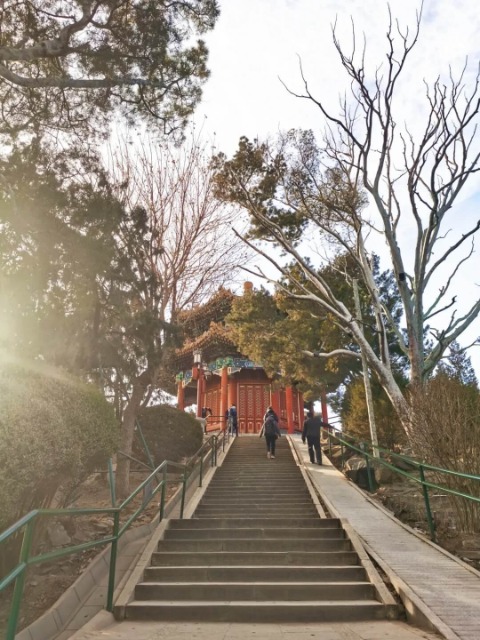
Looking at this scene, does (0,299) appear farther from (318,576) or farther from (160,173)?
(160,173)

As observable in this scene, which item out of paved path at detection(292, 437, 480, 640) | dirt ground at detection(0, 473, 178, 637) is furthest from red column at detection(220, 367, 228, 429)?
dirt ground at detection(0, 473, 178, 637)

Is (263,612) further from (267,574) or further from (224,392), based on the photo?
(224,392)

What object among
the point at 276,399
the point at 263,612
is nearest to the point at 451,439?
the point at 263,612

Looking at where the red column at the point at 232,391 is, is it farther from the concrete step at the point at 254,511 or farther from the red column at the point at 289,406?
the concrete step at the point at 254,511

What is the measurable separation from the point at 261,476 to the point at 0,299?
25.3 ft

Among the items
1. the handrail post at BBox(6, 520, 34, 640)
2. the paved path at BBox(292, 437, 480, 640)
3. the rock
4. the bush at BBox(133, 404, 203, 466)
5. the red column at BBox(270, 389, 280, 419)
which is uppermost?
the red column at BBox(270, 389, 280, 419)

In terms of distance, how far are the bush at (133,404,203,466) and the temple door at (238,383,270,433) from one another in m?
9.33

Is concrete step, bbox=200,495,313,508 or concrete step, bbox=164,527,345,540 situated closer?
concrete step, bbox=164,527,345,540

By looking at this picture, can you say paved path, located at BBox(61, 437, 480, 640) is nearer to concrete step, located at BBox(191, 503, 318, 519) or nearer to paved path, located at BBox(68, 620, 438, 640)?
paved path, located at BBox(68, 620, 438, 640)

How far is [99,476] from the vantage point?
36.6 feet

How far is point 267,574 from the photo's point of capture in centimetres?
503

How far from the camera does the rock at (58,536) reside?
19.4 feet

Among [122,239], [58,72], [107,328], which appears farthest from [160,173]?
[107,328]

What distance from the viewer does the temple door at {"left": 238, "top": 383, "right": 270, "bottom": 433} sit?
23391mm
